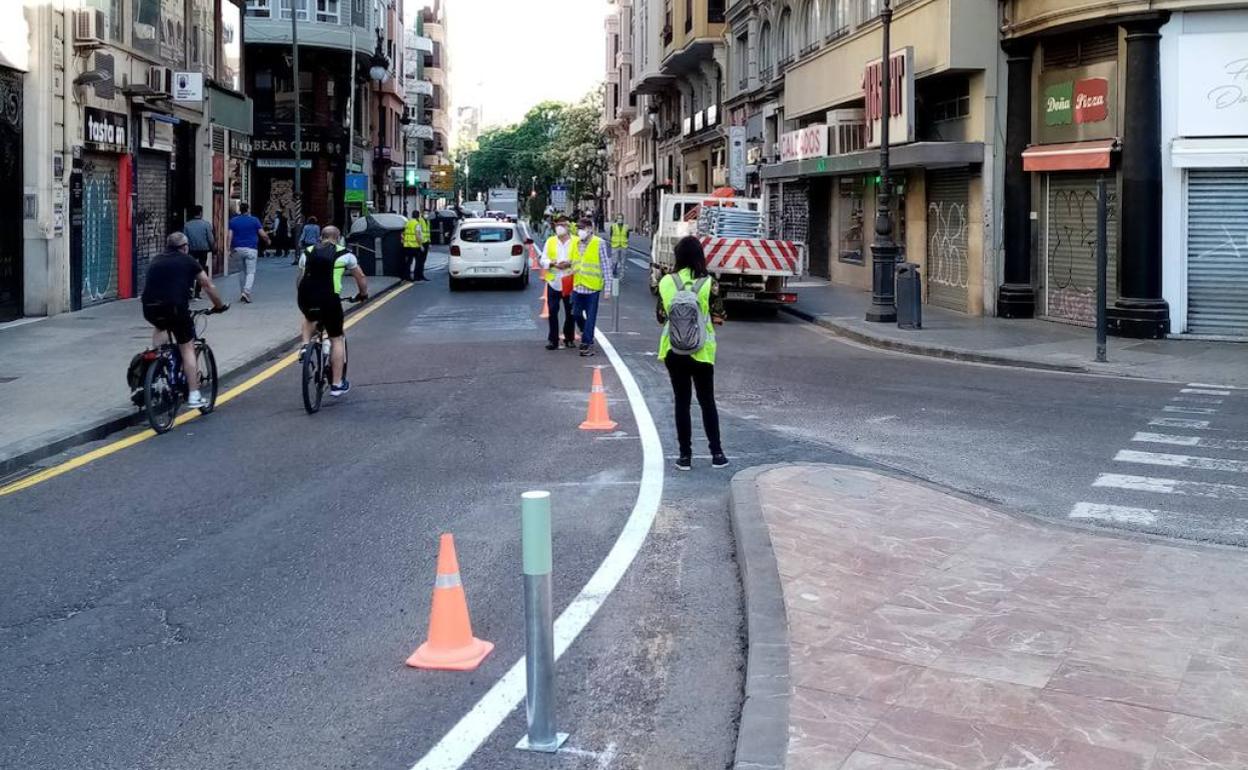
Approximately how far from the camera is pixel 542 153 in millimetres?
111375

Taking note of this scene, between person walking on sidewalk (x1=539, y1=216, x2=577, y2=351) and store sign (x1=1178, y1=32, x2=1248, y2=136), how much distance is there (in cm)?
955

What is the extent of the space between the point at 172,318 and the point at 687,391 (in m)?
5.04

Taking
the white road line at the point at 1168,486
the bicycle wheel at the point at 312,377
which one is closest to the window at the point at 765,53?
the bicycle wheel at the point at 312,377

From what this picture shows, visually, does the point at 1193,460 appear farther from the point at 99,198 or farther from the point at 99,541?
the point at 99,198

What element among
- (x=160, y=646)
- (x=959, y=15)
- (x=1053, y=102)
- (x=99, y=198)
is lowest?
(x=160, y=646)

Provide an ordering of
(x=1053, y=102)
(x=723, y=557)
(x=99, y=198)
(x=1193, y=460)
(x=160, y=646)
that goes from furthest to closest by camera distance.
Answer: (x=99, y=198), (x=1053, y=102), (x=1193, y=460), (x=723, y=557), (x=160, y=646)

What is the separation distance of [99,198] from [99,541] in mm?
18269

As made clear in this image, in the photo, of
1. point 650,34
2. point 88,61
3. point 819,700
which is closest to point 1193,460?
point 819,700

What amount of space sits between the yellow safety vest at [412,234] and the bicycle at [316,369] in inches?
839

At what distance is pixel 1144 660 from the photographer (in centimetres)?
554

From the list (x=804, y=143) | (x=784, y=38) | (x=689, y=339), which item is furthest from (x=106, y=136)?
(x=784, y=38)

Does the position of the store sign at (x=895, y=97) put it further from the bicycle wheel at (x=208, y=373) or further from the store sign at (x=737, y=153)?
the store sign at (x=737, y=153)

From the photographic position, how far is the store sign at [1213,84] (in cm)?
1994

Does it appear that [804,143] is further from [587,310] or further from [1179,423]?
[1179,423]
